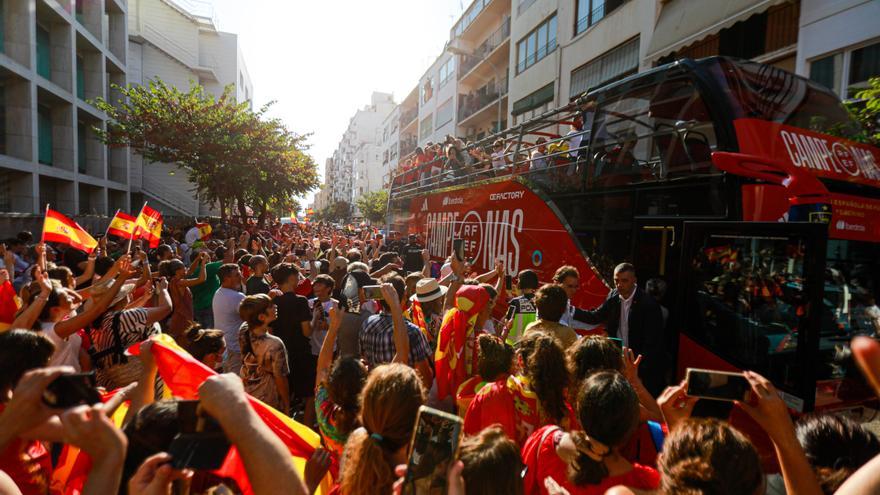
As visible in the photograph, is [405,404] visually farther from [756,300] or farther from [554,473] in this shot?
[756,300]

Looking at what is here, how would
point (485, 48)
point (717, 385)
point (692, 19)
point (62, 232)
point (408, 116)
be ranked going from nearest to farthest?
point (717, 385)
point (62, 232)
point (692, 19)
point (485, 48)
point (408, 116)

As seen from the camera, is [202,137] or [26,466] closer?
[26,466]

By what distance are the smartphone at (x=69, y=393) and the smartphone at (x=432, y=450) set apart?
2.92 feet

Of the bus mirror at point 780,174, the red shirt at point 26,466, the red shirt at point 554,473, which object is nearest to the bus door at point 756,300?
the bus mirror at point 780,174

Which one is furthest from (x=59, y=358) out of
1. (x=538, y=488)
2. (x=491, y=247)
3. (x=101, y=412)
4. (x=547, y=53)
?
(x=547, y=53)

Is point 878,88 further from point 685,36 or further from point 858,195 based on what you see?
point 685,36

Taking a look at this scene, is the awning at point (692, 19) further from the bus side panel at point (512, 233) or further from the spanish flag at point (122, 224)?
the spanish flag at point (122, 224)

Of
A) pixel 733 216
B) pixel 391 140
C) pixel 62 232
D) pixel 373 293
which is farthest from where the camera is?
pixel 391 140

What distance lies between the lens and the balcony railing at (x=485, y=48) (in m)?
25.2

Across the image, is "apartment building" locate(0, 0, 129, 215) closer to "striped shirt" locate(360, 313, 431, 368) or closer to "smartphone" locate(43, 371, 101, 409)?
"striped shirt" locate(360, 313, 431, 368)

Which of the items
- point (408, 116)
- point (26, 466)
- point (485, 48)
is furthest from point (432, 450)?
point (408, 116)

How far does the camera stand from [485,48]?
2742cm

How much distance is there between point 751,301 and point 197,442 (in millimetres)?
4086

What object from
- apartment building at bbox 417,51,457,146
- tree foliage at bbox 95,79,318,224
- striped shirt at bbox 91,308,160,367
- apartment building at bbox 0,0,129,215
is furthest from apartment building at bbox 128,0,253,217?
striped shirt at bbox 91,308,160,367
